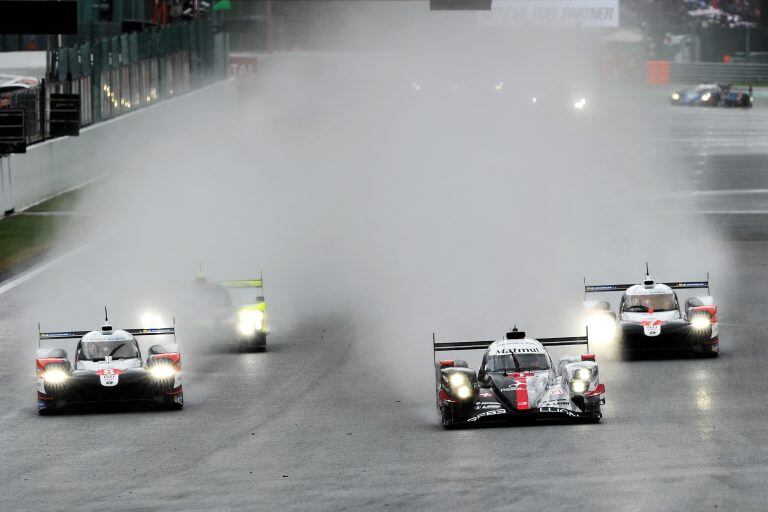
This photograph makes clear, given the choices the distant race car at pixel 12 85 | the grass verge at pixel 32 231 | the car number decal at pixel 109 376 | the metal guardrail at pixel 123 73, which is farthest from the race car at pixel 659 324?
the distant race car at pixel 12 85

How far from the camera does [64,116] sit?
49.8 meters

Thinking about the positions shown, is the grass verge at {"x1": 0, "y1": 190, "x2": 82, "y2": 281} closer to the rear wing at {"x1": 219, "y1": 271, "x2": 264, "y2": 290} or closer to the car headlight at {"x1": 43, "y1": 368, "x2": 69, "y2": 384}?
the rear wing at {"x1": 219, "y1": 271, "x2": 264, "y2": 290}

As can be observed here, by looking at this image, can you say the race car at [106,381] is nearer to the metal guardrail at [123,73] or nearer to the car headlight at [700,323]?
the car headlight at [700,323]

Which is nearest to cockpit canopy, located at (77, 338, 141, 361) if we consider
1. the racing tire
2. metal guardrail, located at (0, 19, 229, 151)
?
the racing tire

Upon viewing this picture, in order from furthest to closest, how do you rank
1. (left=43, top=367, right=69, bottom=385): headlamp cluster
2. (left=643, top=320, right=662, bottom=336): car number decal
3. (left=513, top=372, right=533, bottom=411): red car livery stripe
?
(left=643, top=320, right=662, bottom=336): car number decal, (left=43, top=367, right=69, bottom=385): headlamp cluster, (left=513, top=372, right=533, bottom=411): red car livery stripe

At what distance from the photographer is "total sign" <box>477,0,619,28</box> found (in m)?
112

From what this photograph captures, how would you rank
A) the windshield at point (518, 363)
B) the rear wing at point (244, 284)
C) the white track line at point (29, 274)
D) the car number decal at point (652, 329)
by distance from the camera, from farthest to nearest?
1. the white track line at point (29, 274)
2. the rear wing at point (244, 284)
3. the car number decal at point (652, 329)
4. the windshield at point (518, 363)

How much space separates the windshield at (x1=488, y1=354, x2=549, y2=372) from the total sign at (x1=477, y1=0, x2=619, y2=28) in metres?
89.5

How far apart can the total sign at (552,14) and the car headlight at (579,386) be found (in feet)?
296

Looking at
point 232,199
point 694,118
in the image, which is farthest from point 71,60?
point 694,118

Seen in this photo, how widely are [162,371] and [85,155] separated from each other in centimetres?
3518

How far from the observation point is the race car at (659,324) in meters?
27.5

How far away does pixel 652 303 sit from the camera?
28438 mm

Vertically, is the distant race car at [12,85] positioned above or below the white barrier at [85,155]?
above
